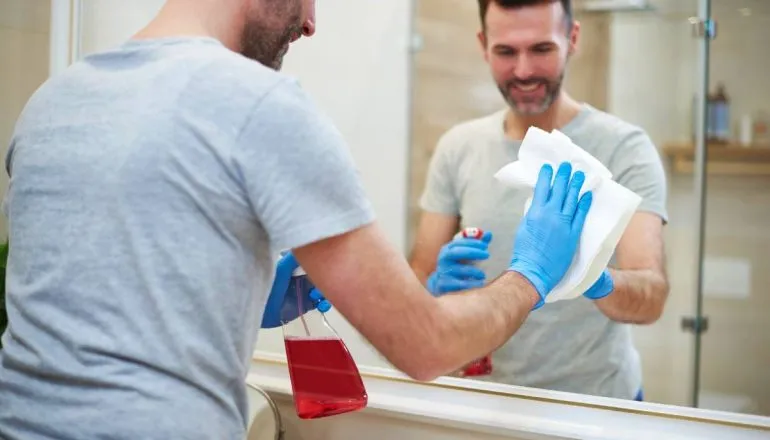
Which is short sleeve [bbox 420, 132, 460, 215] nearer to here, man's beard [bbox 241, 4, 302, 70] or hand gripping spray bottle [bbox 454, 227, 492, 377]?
hand gripping spray bottle [bbox 454, 227, 492, 377]

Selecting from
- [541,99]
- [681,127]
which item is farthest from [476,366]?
[681,127]

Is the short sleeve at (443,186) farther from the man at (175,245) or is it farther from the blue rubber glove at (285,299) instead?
the man at (175,245)

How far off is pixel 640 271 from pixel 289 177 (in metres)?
0.82

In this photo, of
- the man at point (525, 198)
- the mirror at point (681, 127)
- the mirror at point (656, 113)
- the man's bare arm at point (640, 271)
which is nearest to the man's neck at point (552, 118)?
the man at point (525, 198)

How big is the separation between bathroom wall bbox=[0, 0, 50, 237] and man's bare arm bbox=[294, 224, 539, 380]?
109 centimetres

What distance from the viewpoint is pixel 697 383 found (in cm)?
209

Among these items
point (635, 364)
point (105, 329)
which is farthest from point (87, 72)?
point (635, 364)

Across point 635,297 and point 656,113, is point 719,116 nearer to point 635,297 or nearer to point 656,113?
point 656,113

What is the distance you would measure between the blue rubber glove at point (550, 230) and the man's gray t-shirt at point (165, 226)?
270mm

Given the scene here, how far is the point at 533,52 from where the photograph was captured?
1520mm

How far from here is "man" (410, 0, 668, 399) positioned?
1.37 meters

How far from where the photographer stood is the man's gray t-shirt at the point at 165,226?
74 cm

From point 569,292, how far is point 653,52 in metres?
1.50

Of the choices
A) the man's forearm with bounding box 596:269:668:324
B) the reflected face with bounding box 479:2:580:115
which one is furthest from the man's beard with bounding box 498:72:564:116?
the man's forearm with bounding box 596:269:668:324
